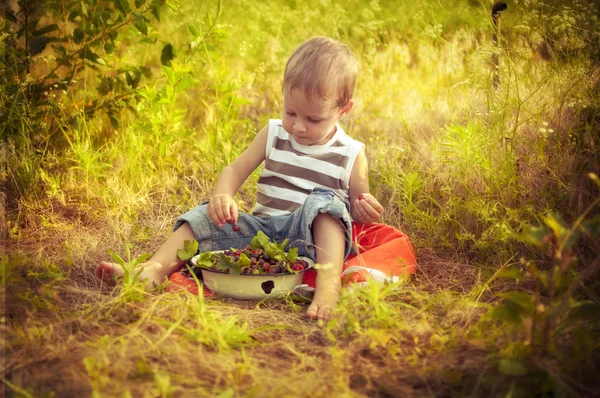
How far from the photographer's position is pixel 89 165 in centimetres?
315

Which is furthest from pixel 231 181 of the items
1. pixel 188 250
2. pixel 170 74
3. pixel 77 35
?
pixel 77 35

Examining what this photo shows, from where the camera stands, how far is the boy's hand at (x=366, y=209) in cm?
242

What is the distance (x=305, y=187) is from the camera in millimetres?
2609

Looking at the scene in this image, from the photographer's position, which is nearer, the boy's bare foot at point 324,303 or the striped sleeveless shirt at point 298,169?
the boy's bare foot at point 324,303

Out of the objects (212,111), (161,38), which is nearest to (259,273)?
(212,111)

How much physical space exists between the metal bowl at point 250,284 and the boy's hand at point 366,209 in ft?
1.22

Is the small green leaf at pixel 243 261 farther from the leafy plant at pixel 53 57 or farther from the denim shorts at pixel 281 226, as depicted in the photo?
the leafy plant at pixel 53 57

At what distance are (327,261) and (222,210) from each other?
482mm

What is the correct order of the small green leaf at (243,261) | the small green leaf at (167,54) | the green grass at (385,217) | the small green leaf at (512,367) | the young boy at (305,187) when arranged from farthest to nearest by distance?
the small green leaf at (167,54) < the young boy at (305,187) < the small green leaf at (243,261) < the green grass at (385,217) < the small green leaf at (512,367)

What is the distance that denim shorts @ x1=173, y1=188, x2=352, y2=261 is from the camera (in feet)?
7.70

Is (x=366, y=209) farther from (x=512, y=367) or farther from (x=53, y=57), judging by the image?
(x=53, y=57)

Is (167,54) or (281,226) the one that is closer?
(281,226)

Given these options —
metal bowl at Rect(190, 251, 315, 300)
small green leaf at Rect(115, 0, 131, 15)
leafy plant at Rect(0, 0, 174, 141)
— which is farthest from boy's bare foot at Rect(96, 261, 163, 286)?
small green leaf at Rect(115, 0, 131, 15)

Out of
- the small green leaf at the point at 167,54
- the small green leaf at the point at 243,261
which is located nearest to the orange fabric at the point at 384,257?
the small green leaf at the point at 243,261
